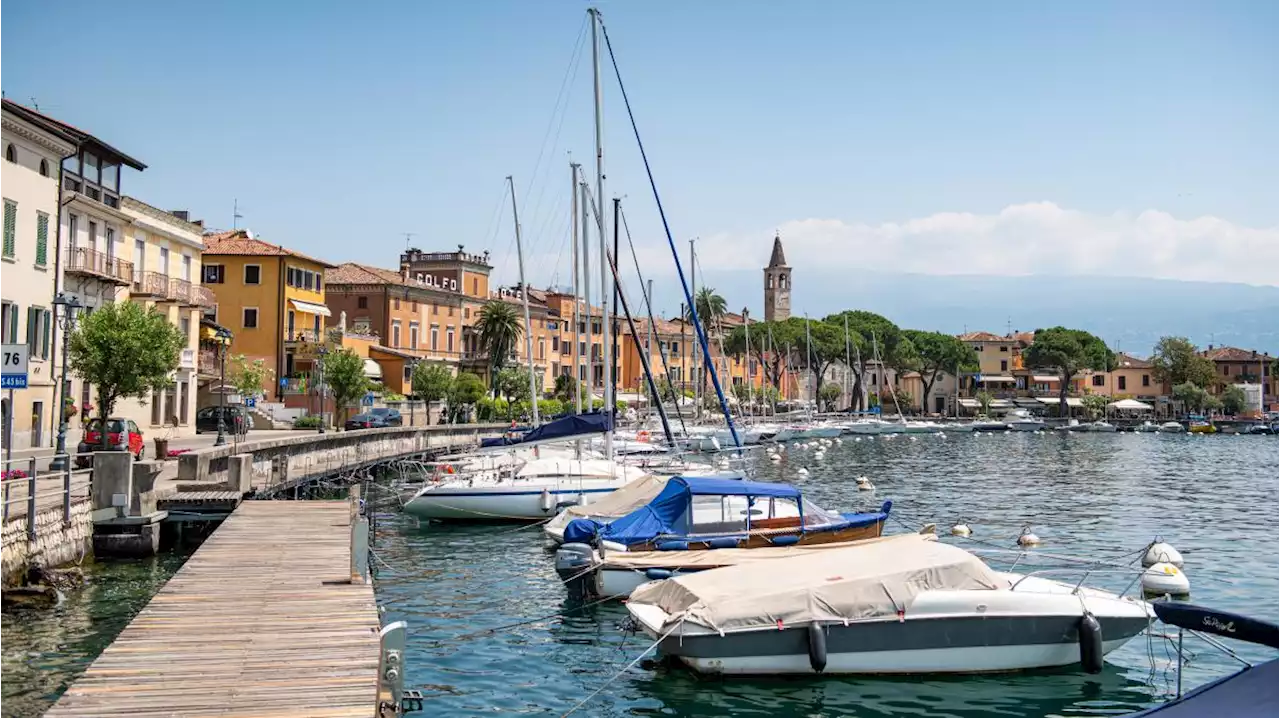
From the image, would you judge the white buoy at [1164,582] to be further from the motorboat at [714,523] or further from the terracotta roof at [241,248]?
the terracotta roof at [241,248]

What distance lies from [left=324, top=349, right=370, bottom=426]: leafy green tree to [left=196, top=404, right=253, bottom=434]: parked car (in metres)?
6.89

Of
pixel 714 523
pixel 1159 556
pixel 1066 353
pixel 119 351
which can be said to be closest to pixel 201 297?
pixel 119 351

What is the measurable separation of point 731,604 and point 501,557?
1466 centimetres

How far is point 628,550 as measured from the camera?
84.5 ft

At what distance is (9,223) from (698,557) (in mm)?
28677

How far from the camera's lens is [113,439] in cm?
4088

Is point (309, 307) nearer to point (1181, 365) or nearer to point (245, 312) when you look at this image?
point (245, 312)

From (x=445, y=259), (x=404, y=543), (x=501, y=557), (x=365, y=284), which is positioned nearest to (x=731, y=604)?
(x=501, y=557)

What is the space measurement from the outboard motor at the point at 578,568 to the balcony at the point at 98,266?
3167 cm

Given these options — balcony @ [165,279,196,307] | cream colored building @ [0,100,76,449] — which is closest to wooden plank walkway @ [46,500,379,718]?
cream colored building @ [0,100,76,449]

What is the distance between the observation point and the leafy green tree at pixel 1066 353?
167625mm

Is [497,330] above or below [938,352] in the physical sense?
below

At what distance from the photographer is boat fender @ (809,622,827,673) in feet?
63.0

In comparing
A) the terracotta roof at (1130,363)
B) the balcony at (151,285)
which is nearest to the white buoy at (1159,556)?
the balcony at (151,285)
